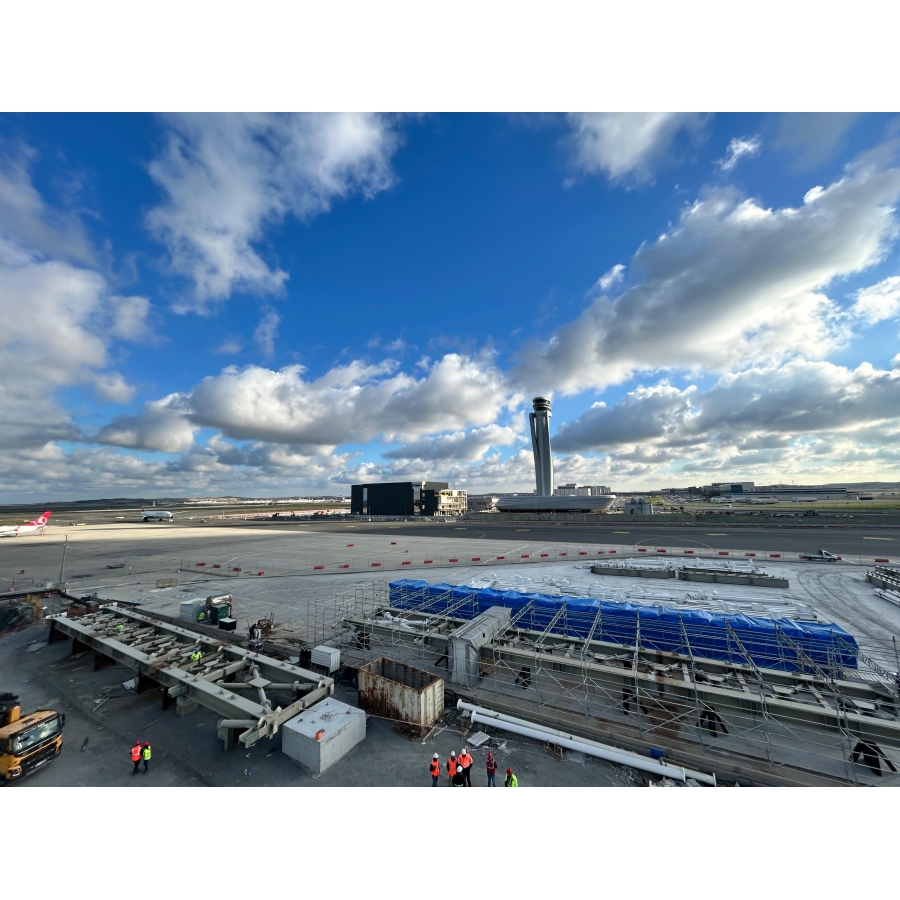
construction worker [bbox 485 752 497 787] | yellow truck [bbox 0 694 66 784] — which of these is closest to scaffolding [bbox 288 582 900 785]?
construction worker [bbox 485 752 497 787]

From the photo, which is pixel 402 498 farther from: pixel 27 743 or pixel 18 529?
pixel 27 743

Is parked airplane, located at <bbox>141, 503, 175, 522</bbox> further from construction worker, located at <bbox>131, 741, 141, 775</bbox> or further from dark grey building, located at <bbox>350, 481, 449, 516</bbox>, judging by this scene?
construction worker, located at <bbox>131, 741, 141, 775</bbox>

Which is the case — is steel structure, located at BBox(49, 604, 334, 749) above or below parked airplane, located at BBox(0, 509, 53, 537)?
below

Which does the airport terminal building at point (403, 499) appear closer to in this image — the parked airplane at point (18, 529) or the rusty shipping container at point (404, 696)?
the parked airplane at point (18, 529)

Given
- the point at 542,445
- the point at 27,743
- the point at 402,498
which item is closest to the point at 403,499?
Answer: the point at 402,498

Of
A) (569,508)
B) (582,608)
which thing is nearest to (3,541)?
(582,608)

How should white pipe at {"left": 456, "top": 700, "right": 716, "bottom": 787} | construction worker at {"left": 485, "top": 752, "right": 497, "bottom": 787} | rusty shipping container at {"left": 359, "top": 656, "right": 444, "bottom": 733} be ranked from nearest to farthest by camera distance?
construction worker at {"left": 485, "top": 752, "right": 497, "bottom": 787}
white pipe at {"left": 456, "top": 700, "right": 716, "bottom": 787}
rusty shipping container at {"left": 359, "top": 656, "right": 444, "bottom": 733}
